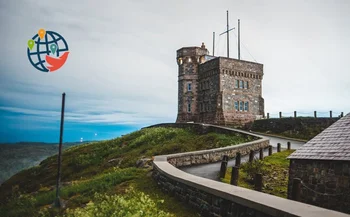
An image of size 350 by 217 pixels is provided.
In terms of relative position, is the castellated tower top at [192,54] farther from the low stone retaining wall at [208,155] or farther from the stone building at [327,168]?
the stone building at [327,168]

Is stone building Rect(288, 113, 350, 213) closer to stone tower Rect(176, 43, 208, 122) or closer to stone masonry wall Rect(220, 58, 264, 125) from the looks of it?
stone masonry wall Rect(220, 58, 264, 125)

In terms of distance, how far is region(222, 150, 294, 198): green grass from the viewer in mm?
11258

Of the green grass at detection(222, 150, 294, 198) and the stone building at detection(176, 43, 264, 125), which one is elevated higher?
the stone building at detection(176, 43, 264, 125)

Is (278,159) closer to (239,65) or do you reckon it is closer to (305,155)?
(305,155)

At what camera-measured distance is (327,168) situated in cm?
952

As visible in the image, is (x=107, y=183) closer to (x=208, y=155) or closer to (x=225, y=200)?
(x=225, y=200)

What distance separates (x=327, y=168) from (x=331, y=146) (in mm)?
916

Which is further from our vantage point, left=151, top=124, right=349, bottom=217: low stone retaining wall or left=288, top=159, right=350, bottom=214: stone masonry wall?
left=288, top=159, right=350, bottom=214: stone masonry wall

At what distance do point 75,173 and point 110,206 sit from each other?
18363 mm

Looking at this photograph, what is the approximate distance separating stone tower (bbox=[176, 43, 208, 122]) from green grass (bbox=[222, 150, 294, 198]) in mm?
29184

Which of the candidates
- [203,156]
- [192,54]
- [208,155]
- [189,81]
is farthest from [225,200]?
[192,54]

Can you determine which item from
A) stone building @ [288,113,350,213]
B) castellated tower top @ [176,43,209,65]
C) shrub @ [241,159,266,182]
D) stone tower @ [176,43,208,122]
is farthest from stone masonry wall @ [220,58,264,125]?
stone building @ [288,113,350,213]

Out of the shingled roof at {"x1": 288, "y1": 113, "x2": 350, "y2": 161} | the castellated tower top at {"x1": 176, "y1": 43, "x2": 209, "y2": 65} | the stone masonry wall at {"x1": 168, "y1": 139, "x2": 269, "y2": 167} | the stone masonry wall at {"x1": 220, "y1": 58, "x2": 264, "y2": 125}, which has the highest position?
the castellated tower top at {"x1": 176, "y1": 43, "x2": 209, "y2": 65}

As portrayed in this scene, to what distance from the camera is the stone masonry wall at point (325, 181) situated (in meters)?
8.84
